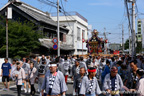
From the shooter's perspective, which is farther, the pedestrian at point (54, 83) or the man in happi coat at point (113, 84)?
the man in happi coat at point (113, 84)

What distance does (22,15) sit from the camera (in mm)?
24766

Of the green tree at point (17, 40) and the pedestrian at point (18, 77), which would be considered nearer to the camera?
Answer: the pedestrian at point (18, 77)

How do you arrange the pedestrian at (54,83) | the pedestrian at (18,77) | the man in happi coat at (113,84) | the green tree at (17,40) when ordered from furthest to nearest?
1. the green tree at (17,40)
2. the pedestrian at (18,77)
3. the man in happi coat at (113,84)
4. the pedestrian at (54,83)

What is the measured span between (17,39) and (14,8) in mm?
8651

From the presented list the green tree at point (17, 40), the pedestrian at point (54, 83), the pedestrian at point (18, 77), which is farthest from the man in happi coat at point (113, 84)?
the green tree at point (17, 40)

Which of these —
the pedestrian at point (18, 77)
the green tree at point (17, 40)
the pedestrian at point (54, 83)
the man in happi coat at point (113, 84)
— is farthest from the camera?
the green tree at point (17, 40)

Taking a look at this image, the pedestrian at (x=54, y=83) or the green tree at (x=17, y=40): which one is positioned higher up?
the green tree at (x=17, y=40)

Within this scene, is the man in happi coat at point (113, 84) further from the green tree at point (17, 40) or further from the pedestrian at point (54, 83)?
the green tree at point (17, 40)

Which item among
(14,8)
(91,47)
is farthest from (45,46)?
(91,47)

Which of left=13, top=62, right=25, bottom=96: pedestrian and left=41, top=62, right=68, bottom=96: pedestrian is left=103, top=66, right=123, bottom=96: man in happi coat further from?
left=13, top=62, right=25, bottom=96: pedestrian

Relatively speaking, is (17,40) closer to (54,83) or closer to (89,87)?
(54,83)

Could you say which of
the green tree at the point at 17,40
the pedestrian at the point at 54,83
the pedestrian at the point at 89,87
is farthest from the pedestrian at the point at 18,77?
the green tree at the point at 17,40

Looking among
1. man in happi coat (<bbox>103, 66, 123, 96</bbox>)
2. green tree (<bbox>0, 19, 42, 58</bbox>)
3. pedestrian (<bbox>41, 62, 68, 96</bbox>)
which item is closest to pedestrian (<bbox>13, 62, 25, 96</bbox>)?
pedestrian (<bbox>41, 62, 68, 96</bbox>)

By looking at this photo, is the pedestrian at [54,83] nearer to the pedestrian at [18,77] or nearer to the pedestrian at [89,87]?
the pedestrian at [89,87]
